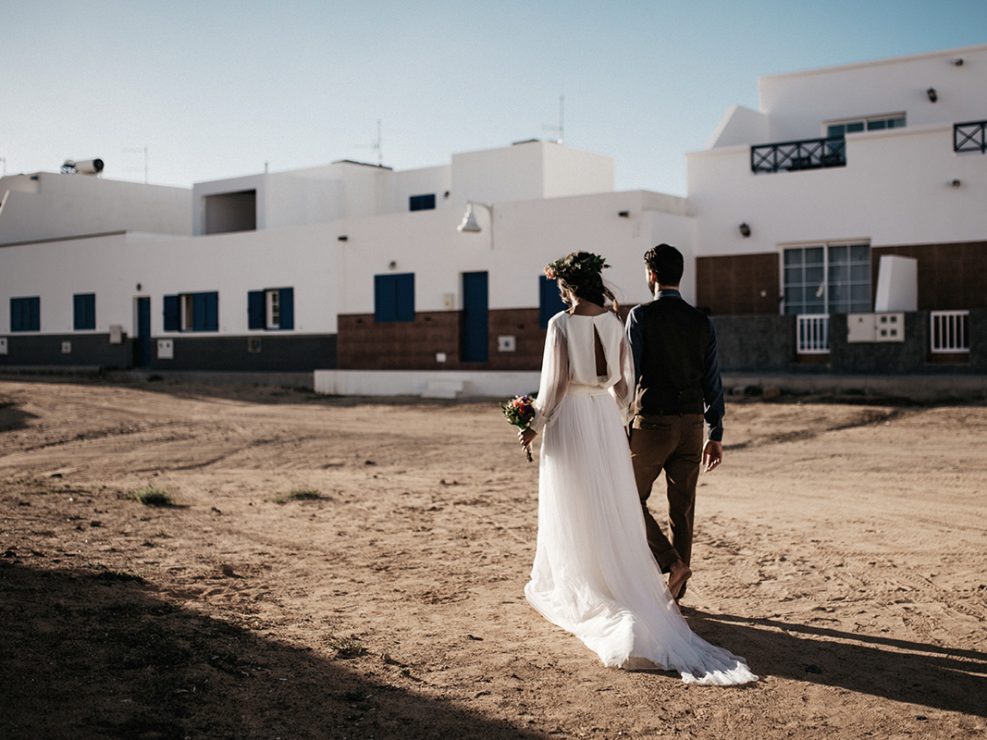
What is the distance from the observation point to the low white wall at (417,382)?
75.3 feet

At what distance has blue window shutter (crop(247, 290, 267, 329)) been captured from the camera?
1113 inches

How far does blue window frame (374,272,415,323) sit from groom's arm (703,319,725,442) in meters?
19.5

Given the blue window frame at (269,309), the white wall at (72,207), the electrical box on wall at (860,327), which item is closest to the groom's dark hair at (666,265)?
the electrical box on wall at (860,327)

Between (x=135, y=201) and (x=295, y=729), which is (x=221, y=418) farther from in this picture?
(x=135, y=201)

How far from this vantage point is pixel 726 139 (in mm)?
23531

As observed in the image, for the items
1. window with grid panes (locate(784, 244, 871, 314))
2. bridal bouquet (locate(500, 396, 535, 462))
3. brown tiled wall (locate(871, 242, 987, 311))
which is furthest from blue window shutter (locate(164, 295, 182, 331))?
bridal bouquet (locate(500, 396, 535, 462))

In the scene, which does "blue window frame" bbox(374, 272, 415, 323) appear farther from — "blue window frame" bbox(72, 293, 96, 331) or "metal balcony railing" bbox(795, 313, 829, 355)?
"blue window frame" bbox(72, 293, 96, 331)

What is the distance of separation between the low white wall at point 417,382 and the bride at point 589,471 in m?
16.4

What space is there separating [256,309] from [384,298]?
4.76 meters

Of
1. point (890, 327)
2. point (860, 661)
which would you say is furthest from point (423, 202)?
point (860, 661)

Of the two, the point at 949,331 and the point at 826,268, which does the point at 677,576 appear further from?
the point at 826,268

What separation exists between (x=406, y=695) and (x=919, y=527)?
5429 mm

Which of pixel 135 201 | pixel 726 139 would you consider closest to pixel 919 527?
pixel 726 139

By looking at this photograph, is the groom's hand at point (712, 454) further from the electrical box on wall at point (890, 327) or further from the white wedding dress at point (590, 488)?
the electrical box on wall at point (890, 327)
